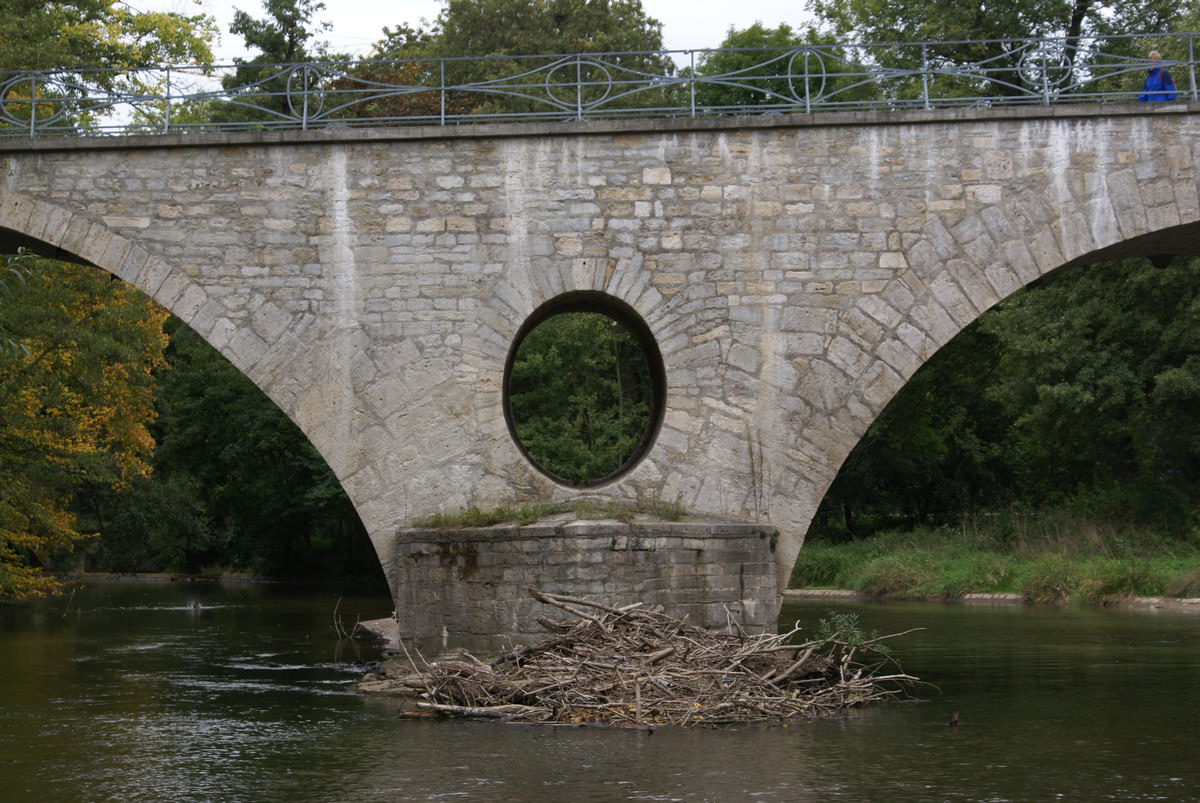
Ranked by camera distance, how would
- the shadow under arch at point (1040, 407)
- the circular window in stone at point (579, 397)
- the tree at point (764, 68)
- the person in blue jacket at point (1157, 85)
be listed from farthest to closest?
the circular window in stone at point (579, 397) → the tree at point (764, 68) → the shadow under arch at point (1040, 407) → the person in blue jacket at point (1157, 85)

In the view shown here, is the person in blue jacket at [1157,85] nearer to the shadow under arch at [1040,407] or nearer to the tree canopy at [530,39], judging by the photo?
the shadow under arch at [1040,407]

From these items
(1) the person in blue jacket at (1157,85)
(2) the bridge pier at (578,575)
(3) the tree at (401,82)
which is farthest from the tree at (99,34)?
(1) the person in blue jacket at (1157,85)

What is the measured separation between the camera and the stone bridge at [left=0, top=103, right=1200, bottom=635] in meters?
10.4

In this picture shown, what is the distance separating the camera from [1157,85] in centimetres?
1096

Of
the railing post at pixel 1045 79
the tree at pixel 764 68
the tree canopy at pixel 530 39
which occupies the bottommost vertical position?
the railing post at pixel 1045 79

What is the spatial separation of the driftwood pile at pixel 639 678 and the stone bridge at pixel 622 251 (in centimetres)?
122

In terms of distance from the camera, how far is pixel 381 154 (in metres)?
10.7

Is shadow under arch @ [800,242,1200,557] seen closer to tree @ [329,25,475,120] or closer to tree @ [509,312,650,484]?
tree @ [509,312,650,484]

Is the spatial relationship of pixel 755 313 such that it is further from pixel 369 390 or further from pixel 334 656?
pixel 334 656

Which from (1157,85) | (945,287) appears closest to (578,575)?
(945,287)

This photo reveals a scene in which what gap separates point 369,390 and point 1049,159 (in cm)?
588

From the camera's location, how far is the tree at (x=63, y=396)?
1572 centimetres

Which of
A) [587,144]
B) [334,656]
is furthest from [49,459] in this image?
[587,144]

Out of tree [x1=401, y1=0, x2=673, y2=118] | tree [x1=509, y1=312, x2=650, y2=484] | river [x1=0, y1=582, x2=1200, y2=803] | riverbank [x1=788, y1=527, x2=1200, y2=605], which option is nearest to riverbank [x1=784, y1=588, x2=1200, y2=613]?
riverbank [x1=788, y1=527, x2=1200, y2=605]
